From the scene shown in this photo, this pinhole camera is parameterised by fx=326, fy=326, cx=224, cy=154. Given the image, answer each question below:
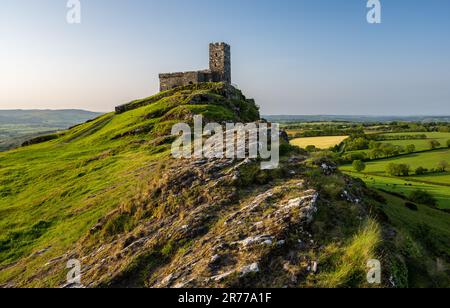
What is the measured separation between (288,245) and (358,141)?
128322 mm

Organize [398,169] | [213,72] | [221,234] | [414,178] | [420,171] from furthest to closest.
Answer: [398,169] → [420,171] → [414,178] → [213,72] → [221,234]

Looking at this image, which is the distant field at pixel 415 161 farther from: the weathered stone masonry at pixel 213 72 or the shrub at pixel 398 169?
the weathered stone masonry at pixel 213 72

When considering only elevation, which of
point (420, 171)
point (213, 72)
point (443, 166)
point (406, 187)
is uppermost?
point (213, 72)

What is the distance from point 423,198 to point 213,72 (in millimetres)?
46370

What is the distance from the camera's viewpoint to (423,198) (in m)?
61.8

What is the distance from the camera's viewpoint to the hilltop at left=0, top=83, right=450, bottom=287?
8.57m

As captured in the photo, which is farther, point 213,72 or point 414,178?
point 414,178

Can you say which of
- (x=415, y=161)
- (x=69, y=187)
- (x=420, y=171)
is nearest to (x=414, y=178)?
(x=420, y=171)

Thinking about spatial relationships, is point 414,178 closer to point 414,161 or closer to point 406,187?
point 406,187

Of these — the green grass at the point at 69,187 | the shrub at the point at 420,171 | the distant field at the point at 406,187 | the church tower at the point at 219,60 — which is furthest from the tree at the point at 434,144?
the green grass at the point at 69,187

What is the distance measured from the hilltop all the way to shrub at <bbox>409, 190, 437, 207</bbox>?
171ft

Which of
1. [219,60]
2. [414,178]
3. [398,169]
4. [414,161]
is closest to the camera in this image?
[219,60]
